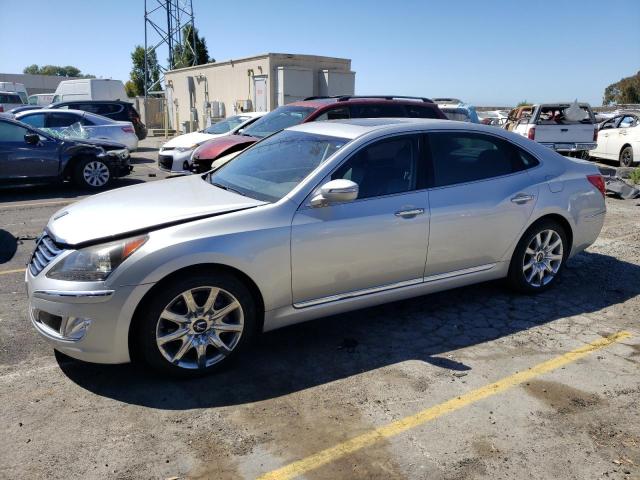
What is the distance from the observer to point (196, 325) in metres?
3.51

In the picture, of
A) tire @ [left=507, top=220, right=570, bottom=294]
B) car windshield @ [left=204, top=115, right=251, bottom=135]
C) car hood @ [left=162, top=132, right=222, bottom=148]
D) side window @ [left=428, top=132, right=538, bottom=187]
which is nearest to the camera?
side window @ [left=428, top=132, right=538, bottom=187]

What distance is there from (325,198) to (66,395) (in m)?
2.10

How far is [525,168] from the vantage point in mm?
4973

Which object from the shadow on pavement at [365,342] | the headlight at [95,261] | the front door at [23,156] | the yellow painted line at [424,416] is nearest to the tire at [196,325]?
the shadow on pavement at [365,342]

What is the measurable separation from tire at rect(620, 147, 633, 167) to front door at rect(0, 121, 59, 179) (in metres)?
13.9

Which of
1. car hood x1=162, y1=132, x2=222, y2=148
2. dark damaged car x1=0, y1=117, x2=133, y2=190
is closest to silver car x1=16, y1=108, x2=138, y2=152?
car hood x1=162, y1=132, x2=222, y2=148

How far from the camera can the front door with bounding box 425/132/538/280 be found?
438cm

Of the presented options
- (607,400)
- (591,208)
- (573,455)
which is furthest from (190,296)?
(591,208)

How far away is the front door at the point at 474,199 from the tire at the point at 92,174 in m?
8.19

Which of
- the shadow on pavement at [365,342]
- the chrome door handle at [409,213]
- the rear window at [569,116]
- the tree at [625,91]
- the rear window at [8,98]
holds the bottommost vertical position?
the shadow on pavement at [365,342]

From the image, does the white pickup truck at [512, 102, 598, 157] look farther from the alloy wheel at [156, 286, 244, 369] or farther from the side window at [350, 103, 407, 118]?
the alloy wheel at [156, 286, 244, 369]

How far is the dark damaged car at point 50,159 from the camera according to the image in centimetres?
989

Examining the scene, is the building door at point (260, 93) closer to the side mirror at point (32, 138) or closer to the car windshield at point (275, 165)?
the side mirror at point (32, 138)

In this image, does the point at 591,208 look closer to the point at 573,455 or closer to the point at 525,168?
the point at 525,168
